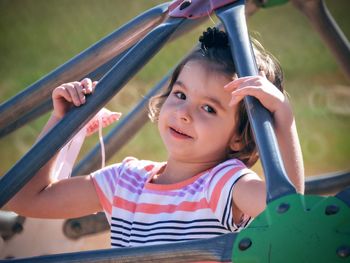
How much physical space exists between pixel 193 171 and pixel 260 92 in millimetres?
256

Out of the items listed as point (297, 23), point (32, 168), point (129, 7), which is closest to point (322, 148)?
point (297, 23)

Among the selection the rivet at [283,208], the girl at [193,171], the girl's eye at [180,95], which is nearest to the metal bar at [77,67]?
the girl at [193,171]

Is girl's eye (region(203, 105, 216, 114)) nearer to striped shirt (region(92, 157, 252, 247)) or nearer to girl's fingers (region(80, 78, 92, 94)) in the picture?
striped shirt (region(92, 157, 252, 247))

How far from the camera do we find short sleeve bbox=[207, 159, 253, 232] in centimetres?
120

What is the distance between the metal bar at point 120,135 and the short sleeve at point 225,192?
0.58 m

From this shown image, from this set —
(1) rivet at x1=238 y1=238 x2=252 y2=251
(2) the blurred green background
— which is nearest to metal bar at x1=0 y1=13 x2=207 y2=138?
(1) rivet at x1=238 y1=238 x2=252 y2=251

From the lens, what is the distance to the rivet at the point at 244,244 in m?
0.97

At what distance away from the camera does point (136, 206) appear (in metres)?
1.32

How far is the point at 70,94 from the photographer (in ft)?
4.30

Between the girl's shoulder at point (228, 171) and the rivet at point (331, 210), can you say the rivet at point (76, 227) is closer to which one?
the girl's shoulder at point (228, 171)

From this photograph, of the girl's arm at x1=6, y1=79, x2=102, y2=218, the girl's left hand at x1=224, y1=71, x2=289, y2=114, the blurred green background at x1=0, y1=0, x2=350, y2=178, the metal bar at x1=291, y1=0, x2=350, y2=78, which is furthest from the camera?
the blurred green background at x1=0, y1=0, x2=350, y2=178

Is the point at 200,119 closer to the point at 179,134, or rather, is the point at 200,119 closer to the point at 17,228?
the point at 179,134

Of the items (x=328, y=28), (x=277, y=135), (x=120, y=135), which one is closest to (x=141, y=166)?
(x=277, y=135)

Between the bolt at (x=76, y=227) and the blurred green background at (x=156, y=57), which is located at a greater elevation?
the bolt at (x=76, y=227)
